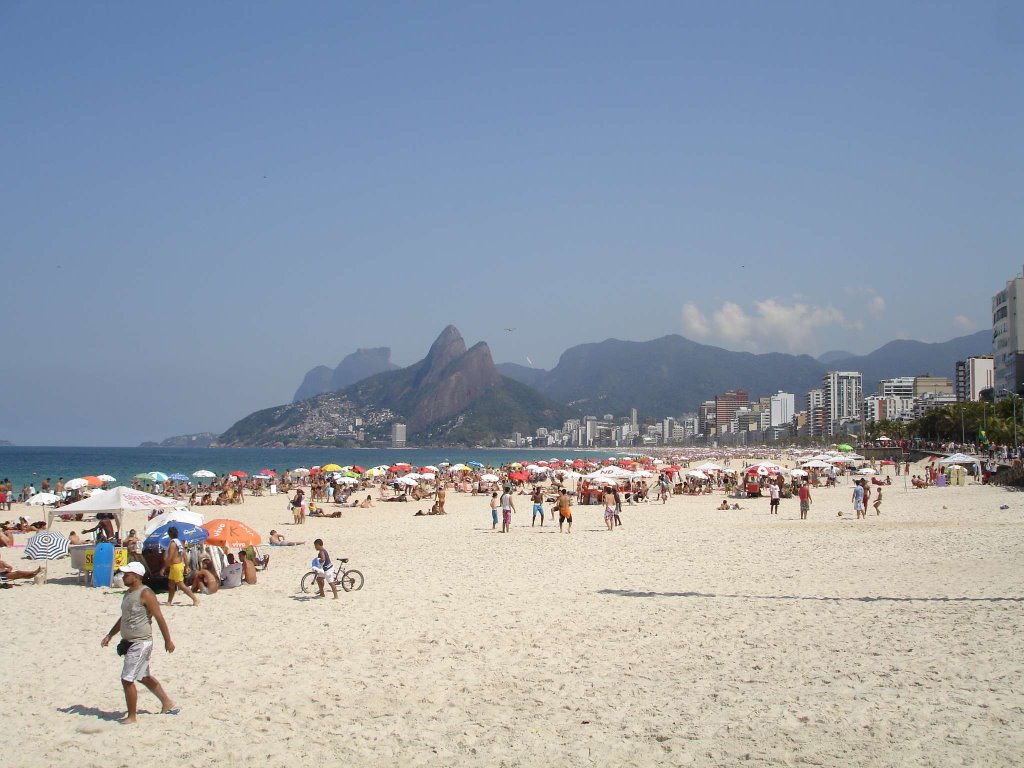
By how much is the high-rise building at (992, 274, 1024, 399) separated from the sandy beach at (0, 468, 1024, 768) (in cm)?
6176

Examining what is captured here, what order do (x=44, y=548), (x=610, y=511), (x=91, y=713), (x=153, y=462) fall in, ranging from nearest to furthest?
1. (x=91, y=713)
2. (x=44, y=548)
3. (x=610, y=511)
4. (x=153, y=462)

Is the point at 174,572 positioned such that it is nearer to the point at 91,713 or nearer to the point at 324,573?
the point at 324,573

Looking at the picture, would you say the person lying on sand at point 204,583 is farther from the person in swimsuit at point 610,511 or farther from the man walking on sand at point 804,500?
the man walking on sand at point 804,500

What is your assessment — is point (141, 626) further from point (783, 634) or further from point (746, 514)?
point (746, 514)

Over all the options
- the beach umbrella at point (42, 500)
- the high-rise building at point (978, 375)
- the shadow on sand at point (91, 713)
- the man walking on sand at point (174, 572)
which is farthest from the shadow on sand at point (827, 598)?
the high-rise building at point (978, 375)

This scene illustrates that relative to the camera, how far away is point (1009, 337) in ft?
226

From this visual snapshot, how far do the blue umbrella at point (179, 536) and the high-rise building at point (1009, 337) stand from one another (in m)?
68.0

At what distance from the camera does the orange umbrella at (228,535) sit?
11492 mm

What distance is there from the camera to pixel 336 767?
4945 millimetres

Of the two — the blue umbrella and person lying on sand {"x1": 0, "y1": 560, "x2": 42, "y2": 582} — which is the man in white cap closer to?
the blue umbrella

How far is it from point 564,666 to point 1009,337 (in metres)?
74.6

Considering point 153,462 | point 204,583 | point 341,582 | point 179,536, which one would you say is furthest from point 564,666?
point 153,462

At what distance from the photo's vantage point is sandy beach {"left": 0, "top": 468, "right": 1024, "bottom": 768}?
5.18m

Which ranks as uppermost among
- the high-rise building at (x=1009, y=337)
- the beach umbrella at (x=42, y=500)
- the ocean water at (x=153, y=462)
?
the high-rise building at (x=1009, y=337)
